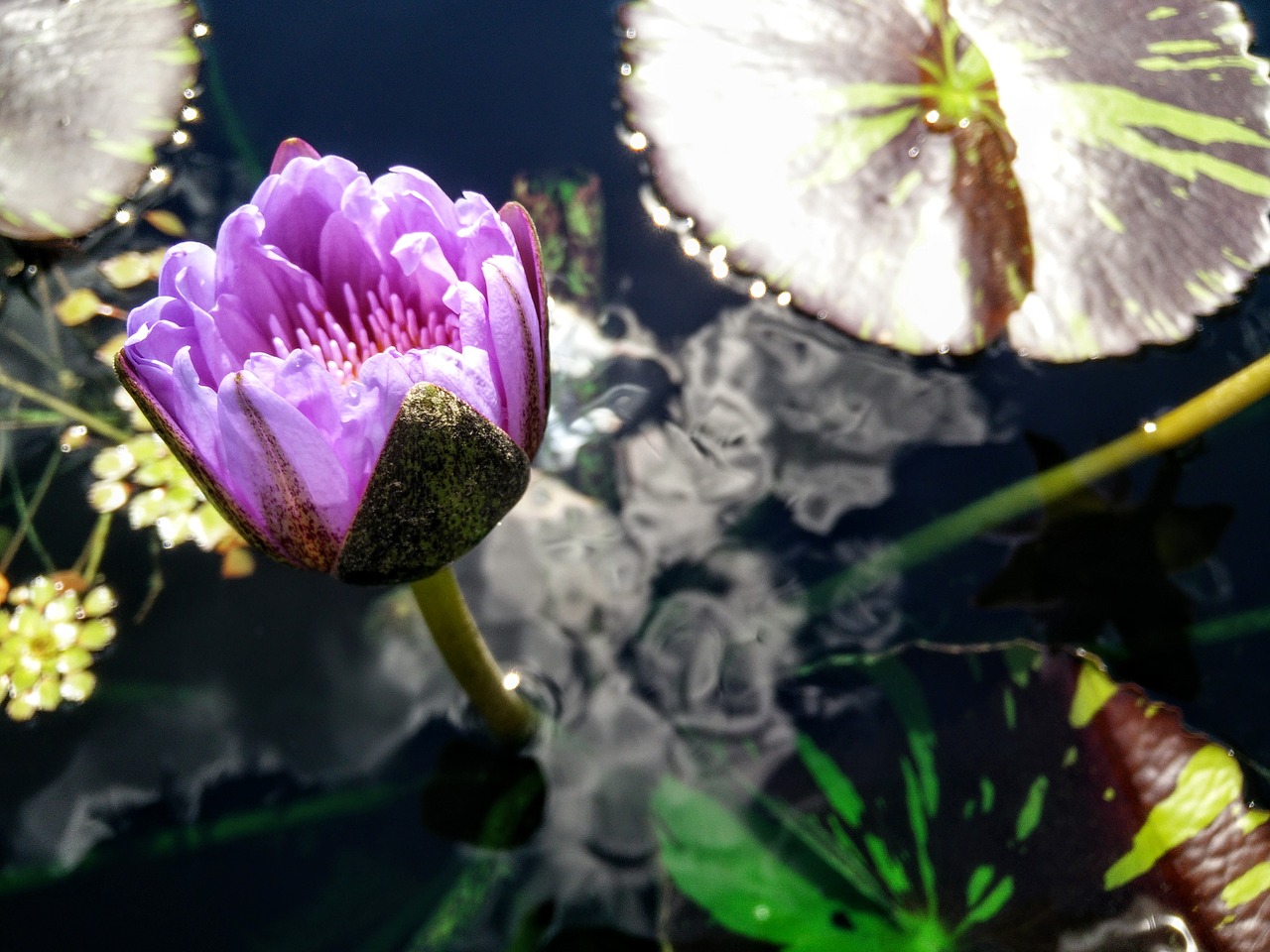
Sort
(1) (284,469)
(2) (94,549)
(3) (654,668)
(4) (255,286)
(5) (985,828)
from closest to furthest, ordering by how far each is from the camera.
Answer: (1) (284,469), (4) (255,286), (5) (985,828), (3) (654,668), (2) (94,549)

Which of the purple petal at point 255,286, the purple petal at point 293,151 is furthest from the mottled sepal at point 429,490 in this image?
the purple petal at point 293,151

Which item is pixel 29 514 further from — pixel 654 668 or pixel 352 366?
pixel 654 668

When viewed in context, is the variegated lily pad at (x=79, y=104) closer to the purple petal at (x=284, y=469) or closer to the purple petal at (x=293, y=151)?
the purple petal at (x=293, y=151)

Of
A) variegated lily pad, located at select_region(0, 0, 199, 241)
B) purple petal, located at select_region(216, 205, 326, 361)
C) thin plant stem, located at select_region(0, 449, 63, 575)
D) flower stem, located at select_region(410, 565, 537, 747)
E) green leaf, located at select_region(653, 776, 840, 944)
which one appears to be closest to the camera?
purple petal, located at select_region(216, 205, 326, 361)

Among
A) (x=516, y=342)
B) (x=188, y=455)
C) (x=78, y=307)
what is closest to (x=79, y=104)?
(x=78, y=307)

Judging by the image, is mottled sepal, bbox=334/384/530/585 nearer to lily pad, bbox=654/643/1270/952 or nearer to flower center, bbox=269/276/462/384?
flower center, bbox=269/276/462/384

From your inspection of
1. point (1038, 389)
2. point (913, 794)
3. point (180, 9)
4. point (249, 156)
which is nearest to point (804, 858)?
point (913, 794)

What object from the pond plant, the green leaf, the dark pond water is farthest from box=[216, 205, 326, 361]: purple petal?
the green leaf

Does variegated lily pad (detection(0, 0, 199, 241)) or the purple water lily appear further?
variegated lily pad (detection(0, 0, 199, 241))
